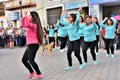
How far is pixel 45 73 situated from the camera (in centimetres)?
958

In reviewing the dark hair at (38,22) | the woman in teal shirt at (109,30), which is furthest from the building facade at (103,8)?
the dark hair at (38,22)

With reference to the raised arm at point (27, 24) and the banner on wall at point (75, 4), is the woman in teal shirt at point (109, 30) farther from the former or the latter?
the banner on wall at point (75, 4)

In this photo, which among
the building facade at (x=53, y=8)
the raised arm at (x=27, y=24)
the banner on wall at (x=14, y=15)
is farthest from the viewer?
the banner on wall at (x=14, y=15)

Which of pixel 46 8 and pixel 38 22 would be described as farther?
pixel 46 8

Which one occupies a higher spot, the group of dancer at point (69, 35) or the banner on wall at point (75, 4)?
the banner on wall at point (75, 4)

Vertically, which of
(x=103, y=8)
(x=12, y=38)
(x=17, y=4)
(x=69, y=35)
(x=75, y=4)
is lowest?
(x=12, y=38)

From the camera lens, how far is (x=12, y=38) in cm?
2448

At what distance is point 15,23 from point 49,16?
953 cm

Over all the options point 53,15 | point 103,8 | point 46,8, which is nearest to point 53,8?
point 53,15

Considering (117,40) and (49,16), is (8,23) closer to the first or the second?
(49,16)

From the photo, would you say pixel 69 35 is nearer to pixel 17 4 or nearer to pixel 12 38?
pixel 12 38

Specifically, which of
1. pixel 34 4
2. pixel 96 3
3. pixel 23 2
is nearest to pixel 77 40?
pixel 96 3

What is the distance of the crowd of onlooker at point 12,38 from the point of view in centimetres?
2409

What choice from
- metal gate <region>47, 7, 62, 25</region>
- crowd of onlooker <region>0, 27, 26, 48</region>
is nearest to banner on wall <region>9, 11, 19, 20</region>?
metal gate <region>47, 7, 62, 25</region>
